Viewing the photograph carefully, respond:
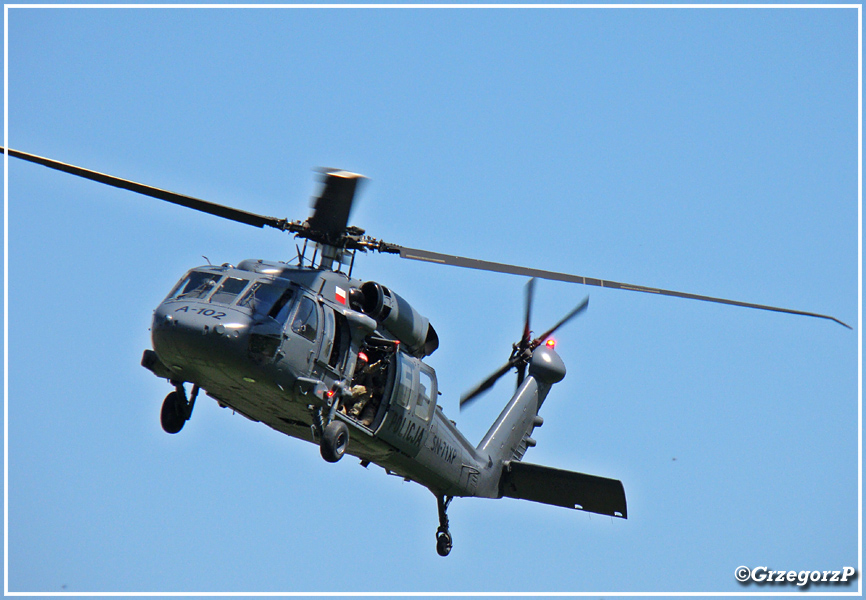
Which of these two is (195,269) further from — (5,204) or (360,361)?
(5,204)

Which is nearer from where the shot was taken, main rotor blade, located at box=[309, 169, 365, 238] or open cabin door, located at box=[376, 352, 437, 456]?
main rotor blade, located at box=[309, 169, 365, 238]

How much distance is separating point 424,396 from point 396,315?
159cm

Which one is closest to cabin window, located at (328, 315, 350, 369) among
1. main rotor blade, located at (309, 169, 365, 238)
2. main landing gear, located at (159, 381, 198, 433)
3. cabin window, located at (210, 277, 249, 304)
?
main rotor blade, located at (309, 169, 365, 238)

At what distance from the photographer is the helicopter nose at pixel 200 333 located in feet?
49.5

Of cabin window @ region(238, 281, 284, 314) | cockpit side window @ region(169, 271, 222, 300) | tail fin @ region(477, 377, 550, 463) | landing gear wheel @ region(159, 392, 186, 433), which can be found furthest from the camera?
tail fin @ region(477, 377, 550, 463)

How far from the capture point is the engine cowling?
56.9 feet

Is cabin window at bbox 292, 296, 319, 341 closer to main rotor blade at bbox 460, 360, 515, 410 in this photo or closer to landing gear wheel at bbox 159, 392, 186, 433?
landing gear wheel at bbox 159, 392, 186, 433

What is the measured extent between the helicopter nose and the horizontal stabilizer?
7.50m

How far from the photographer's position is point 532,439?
73.3 feet

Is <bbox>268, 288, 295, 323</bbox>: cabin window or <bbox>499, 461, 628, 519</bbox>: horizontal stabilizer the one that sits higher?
<bbox>268, 288, 295, 323</bbox>: cabin window

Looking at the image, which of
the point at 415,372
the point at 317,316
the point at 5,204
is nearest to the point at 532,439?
the point at 415,372

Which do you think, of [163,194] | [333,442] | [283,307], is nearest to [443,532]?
[333,442]

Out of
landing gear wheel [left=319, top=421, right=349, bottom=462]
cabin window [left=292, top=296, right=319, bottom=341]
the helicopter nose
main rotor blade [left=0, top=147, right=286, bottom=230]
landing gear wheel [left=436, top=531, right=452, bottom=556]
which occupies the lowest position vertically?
landing gear wheel [left=436, top=531, right=452, bottom=556]

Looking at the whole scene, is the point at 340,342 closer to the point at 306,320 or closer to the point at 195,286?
the point at 306,320
